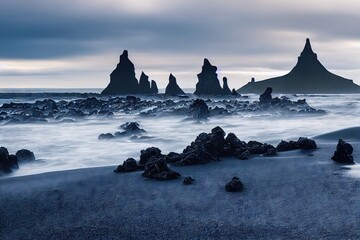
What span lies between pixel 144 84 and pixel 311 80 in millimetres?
78248

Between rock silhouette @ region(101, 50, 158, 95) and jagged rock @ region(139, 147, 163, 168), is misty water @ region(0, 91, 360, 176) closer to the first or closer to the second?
jagged rock @ region(139, 147, 163, 168)

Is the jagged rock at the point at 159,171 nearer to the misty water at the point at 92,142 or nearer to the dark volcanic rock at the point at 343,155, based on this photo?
the misty water at the point at 92,142

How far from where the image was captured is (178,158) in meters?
10.9

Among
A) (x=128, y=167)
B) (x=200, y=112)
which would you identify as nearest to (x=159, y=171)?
(x=128, y=167)

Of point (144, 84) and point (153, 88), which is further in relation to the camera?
point (153, 88)

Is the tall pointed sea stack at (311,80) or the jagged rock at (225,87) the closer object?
the jagged rock at (225,87)

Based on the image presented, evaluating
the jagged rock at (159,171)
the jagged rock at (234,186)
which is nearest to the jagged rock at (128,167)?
the jagged rock at (159,171)

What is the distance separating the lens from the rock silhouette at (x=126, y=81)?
142500mm

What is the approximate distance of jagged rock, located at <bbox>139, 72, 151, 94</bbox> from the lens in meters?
145

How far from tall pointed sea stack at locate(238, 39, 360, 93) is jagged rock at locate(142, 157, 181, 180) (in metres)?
177

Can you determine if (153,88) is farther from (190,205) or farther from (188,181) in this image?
(190,205)

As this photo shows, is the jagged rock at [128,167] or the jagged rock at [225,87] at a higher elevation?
the jagged rock at [225,87]

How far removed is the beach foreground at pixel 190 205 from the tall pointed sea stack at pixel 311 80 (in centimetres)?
17688

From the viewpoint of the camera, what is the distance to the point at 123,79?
471ft
